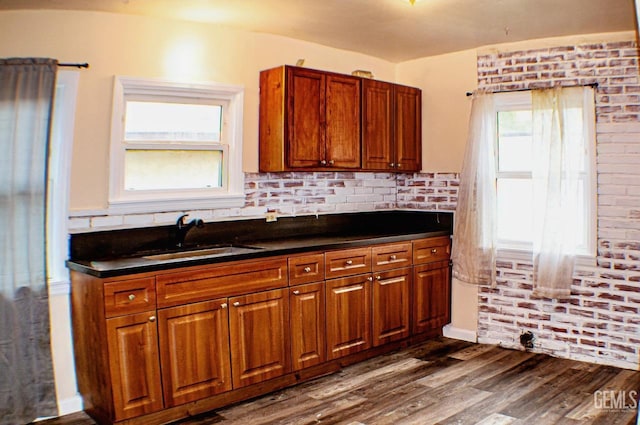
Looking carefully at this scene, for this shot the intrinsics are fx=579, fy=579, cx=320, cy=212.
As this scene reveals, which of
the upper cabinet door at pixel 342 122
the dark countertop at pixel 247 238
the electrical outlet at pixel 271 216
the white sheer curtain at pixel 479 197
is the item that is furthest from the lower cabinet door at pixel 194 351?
the white sheer curtain at pixel 479 197

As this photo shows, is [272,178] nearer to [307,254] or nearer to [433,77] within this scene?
[307,254]

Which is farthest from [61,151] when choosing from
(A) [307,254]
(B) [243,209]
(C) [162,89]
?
(A) [307,254]

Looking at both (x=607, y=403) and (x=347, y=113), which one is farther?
(x=347, y=113)

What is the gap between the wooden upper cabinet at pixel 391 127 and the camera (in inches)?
191

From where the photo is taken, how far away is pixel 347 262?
432 centimetres

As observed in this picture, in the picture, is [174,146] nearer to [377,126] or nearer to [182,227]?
[182,227]

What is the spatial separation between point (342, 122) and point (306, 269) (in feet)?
4.23

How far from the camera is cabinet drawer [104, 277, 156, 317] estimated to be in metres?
3.14

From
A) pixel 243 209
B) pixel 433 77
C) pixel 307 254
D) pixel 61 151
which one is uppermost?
pixel 433 77

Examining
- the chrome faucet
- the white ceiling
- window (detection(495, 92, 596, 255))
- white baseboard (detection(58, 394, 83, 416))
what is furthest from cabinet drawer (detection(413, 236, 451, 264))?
white baseboard (detection(58, 394, 83, 416))

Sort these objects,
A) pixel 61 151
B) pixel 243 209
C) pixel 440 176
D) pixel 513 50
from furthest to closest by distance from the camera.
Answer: pixel 440 176 < pixel 513 50 < pixel 243 209 < pixel 61 151

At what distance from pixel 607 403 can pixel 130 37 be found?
388cm

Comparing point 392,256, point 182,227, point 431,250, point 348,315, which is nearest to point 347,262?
point 348,315

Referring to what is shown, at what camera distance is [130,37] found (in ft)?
12.6
